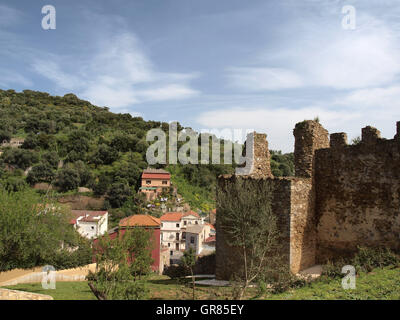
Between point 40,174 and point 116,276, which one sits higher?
point 40,174

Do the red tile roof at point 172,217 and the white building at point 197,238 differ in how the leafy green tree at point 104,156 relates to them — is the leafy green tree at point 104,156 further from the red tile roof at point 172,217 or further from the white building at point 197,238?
the white building at point 197,238

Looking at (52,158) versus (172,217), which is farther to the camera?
(52,158)

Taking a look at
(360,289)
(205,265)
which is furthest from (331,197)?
(205,265)

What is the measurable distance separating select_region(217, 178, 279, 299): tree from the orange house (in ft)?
189

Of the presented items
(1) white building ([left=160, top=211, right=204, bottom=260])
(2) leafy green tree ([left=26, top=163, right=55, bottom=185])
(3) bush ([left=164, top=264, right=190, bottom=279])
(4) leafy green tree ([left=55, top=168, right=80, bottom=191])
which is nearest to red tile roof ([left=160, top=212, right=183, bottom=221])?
(1) white building ([left=160, top=211, right=204, bottom=260])

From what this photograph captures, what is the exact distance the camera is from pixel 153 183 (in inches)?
2741

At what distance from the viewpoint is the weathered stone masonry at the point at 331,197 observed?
11453mm

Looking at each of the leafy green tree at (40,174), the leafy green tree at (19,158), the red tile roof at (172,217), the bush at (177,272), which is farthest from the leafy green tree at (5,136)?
the bush at (177,272)

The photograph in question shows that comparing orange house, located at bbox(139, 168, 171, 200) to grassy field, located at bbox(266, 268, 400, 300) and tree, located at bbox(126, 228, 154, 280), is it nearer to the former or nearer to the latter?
tree, located at bbox(126, 228, 154, 280)

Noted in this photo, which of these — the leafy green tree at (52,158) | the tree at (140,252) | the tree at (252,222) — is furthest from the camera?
the leafy green tree at (52,158)

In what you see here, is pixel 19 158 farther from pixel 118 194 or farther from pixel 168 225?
pixel 168 225

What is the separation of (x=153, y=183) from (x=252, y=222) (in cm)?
5948

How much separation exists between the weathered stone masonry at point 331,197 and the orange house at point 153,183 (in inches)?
2224

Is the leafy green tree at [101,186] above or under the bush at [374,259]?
above
